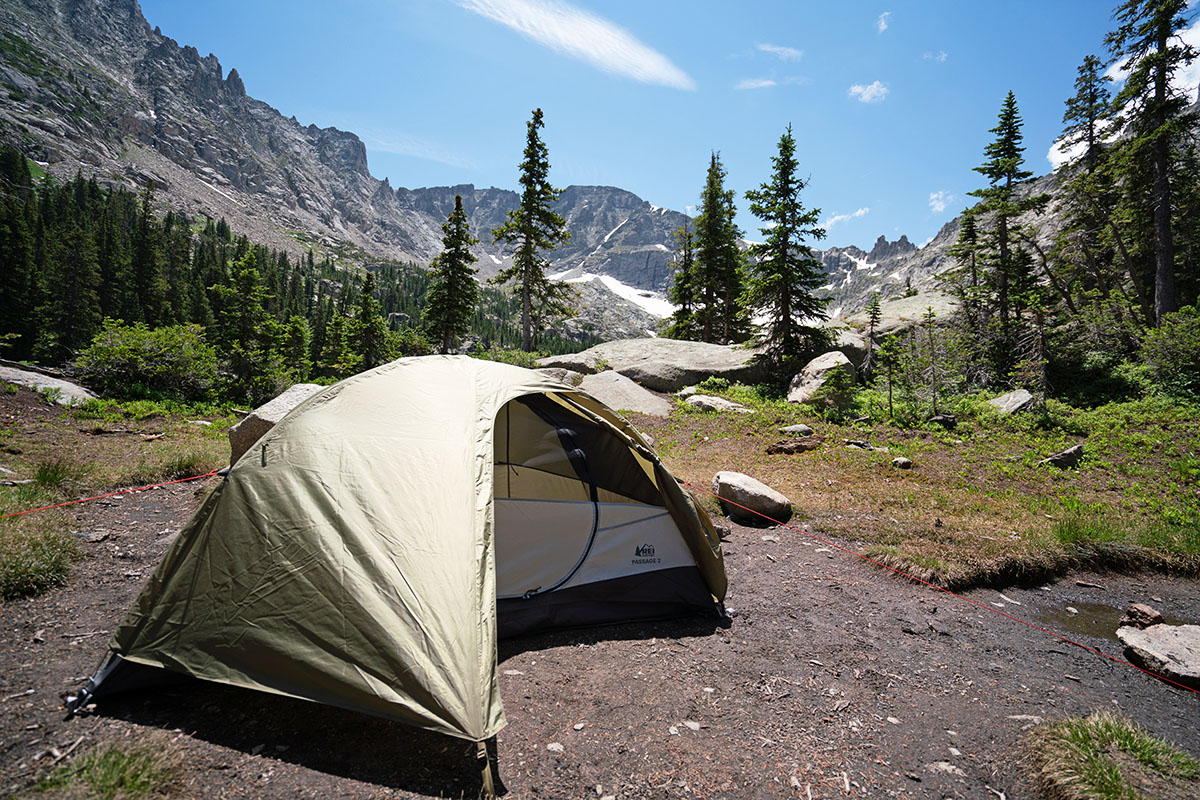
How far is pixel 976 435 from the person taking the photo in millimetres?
13078

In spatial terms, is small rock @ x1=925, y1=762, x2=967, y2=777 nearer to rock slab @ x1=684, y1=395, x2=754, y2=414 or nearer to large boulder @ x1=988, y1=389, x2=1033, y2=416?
rock slab @ x1=684, y1=395, x2=754, y2=414

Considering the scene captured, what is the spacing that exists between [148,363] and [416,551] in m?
18.7

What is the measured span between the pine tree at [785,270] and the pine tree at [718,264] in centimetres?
517

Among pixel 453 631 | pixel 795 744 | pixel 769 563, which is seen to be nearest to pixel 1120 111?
pixel 769 563

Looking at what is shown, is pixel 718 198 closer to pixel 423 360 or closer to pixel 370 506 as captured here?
pixel 423 360


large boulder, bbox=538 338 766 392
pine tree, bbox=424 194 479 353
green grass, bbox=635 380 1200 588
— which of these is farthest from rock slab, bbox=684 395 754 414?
pine tree, bbox=424 194 479 353

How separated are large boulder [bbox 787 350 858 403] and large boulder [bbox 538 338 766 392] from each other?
252 cm

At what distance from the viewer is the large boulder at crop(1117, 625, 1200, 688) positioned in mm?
4277

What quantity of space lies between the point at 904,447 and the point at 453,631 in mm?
12863

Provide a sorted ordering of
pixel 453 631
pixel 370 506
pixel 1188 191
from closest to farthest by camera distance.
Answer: pixel 453 631 → pixel 370 506 → pixel 1188 191

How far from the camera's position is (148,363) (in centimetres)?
1599

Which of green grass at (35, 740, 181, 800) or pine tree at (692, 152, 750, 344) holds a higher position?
pine tree at (692, 152, 750, 344)

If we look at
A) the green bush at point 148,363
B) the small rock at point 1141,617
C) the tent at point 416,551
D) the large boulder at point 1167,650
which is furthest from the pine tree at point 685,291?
the large boulder at point 1167,650

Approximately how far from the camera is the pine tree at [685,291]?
2711 centimetres
